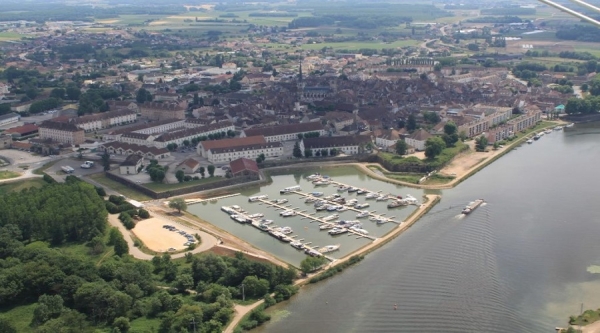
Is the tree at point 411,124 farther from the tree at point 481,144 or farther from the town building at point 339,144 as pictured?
the town building at point 339,144

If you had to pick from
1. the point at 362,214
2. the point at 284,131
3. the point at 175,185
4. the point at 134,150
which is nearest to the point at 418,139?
the point at 284,131

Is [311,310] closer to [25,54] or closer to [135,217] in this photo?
[135,217]

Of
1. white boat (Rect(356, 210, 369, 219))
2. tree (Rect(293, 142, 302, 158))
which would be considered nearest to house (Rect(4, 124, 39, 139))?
tree (Rect(293, 142, 302, 158))

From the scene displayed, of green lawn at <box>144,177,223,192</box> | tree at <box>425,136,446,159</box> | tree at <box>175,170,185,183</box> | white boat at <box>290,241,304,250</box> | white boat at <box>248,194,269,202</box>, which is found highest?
tree at <box>425,136,446,159</box>

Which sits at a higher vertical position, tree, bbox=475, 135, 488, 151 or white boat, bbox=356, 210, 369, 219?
tree, bbox=475, 135, 488, 151

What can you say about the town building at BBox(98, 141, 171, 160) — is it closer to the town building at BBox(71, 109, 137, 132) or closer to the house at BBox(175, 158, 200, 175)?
the house at BBox(175, 158, 200, 175)

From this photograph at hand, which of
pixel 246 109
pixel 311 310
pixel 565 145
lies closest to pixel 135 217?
pixel 311 310
